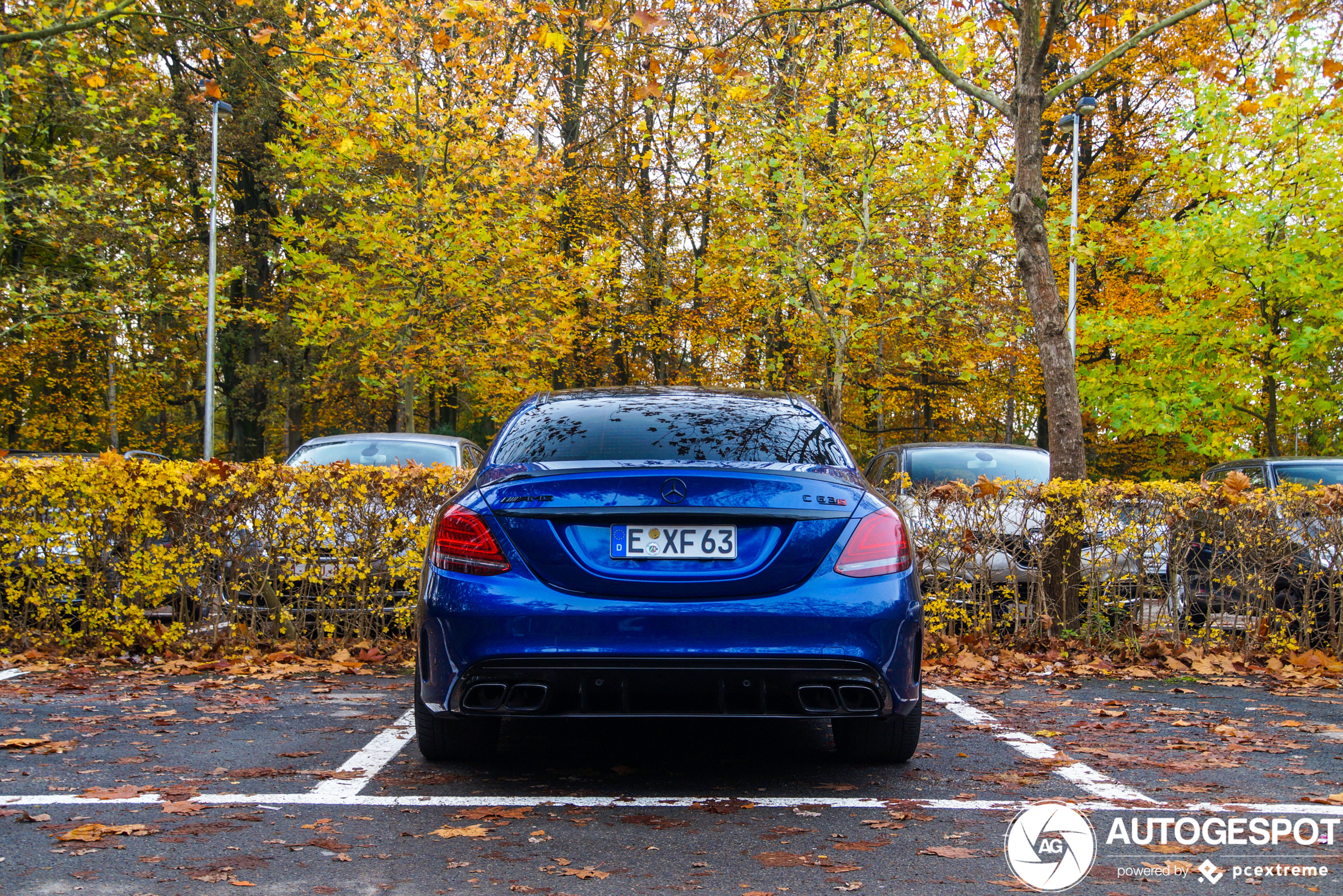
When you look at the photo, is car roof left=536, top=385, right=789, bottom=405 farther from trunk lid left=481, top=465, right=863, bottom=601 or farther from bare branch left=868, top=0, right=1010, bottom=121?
bare branch left=868, top=0, right=1010, bottom=121

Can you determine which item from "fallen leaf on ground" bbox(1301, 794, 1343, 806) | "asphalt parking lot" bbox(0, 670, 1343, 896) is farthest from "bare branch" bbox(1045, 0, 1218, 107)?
"fallen leaf on ground" bbox(1301, 794, 1343, 806)

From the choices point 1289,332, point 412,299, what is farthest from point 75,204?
point 1289,332

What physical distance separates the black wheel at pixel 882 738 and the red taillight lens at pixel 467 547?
1688 millimetres

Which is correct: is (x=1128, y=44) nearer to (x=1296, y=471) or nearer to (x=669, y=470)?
(x=1296, y=471)

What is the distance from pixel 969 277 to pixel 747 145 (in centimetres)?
398

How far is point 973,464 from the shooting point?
11.3 m

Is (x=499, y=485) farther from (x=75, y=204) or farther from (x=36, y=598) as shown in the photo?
(x=75, y=204)

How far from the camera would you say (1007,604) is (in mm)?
8305

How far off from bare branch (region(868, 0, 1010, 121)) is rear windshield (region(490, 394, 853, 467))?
5506 mm

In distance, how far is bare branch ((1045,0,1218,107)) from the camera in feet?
29.8

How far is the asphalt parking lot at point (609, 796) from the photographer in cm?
356

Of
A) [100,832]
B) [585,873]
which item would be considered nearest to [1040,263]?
[585,873]

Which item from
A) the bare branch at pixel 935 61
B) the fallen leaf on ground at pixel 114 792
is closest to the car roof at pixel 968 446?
the bare branch at pixel 935 61

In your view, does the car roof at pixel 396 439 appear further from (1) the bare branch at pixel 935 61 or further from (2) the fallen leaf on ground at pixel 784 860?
(2) the fallen leaf on ground at pixel 784 860
